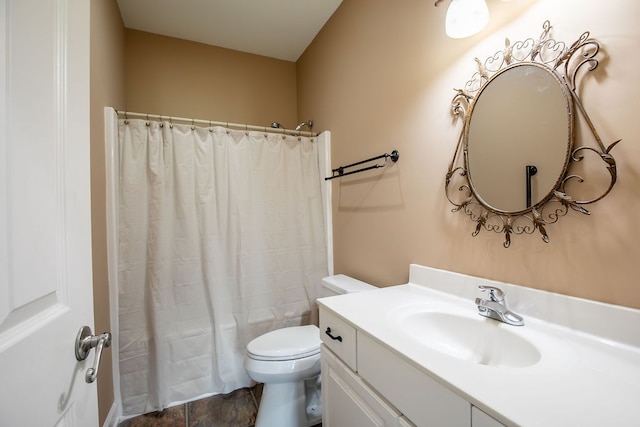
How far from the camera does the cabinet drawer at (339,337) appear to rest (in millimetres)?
942

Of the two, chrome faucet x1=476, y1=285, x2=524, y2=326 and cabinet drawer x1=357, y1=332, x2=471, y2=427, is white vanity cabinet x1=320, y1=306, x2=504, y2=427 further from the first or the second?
chrome faucet x1=476, y1=285, x2=524, y2=326

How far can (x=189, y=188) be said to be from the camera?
5.94 feet

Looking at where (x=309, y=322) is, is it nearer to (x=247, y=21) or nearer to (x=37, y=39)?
(x=37, y=39)

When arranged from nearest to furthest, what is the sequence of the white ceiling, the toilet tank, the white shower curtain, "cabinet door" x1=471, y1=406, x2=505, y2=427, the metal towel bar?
"cabinet door" x1=471, y1=406, x2=505, y2=427
the metal towel bar
the toilet tank
the white shower curtain
the white ceiling

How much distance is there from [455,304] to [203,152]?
1749 mm

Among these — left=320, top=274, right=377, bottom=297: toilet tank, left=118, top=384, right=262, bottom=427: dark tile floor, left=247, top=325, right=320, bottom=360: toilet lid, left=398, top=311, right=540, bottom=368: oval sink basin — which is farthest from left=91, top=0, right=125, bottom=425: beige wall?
left=398, top=311, right=540, bottom=368: oval sink basin

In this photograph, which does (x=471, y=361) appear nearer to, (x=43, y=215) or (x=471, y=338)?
(x=471, y=338)

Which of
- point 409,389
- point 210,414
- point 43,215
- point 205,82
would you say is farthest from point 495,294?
point 205,82

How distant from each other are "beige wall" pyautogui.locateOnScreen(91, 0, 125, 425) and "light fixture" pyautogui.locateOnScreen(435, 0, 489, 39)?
1.61m

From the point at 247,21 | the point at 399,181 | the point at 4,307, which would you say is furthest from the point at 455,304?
the point at 247,21

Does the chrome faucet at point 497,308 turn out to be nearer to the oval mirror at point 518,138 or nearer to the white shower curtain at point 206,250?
the oval mirror at point 518,138

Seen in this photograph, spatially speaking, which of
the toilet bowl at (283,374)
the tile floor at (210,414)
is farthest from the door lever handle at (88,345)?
the tile floor at (210,414)

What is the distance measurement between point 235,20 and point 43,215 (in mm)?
2162

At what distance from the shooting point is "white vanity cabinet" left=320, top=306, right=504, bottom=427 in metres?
0.60
